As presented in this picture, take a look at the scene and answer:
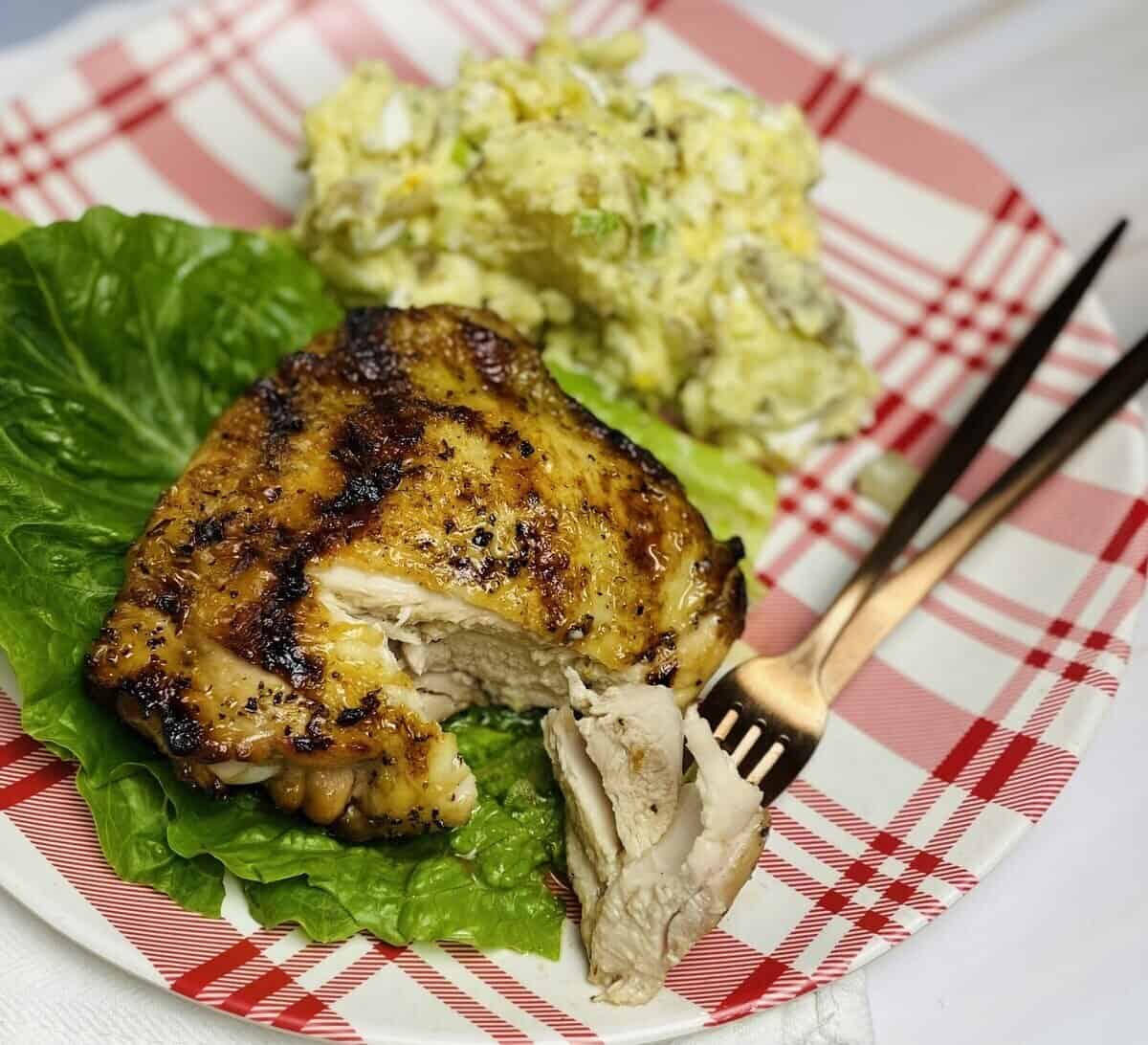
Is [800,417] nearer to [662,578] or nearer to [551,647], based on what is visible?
[662,578]

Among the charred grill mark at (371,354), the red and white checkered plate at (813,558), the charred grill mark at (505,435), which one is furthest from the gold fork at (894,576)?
the charred grill mark at (371,354)

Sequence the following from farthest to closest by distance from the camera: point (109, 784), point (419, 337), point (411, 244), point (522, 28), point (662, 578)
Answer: point (522, 28)
point (411, 244)
point (419, 337)
point (662, 578)
point (109, 784)

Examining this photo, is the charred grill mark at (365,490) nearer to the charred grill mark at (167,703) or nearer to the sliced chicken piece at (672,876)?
the charred grill mark at (167,703)

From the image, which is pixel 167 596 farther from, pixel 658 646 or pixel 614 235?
pixel 614 235

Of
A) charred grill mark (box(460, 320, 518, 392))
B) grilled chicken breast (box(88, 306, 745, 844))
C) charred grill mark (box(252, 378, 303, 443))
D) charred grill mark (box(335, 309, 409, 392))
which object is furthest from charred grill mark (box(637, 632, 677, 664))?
charred grill mark (box(252, 378, 303, 443))

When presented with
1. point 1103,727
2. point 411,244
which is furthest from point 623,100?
point 1103,727

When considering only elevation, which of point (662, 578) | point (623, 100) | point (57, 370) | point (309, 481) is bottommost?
point (57, 370)
